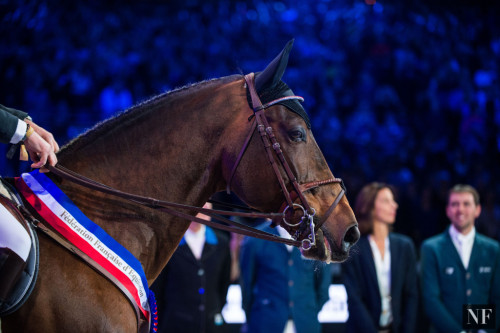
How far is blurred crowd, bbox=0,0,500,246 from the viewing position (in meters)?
9.70

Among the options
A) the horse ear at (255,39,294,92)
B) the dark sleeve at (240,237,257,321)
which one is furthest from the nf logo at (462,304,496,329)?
the horse ear at (255,39,294,92)

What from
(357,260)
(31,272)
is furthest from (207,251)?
(31,272)

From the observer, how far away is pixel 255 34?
11219 millimetres

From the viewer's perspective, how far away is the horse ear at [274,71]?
2.24 meters

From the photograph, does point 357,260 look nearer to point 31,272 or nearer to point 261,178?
point 261,178

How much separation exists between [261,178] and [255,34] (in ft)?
31.1

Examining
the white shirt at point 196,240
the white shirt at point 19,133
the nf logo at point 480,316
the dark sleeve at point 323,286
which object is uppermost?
the white shirt at point 196,240

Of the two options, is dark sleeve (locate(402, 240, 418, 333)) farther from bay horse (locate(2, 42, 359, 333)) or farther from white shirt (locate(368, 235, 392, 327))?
bay horse (locate(2, 42, 359, 333))

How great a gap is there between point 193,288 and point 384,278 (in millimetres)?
1896

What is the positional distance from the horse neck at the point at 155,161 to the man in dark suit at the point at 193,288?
235cm

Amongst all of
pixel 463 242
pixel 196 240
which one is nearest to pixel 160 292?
pixel 196 240

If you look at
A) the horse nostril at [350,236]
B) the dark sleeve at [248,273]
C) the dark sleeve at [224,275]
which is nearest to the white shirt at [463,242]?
the dark sleeve at [248,273]

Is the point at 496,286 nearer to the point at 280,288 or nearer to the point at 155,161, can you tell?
Answer: the point at 280,288

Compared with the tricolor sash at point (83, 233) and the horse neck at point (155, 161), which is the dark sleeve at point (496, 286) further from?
the tricolor sash at point (83, 233)
